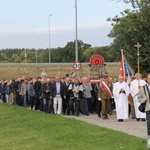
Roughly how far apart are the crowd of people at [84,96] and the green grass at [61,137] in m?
2.39

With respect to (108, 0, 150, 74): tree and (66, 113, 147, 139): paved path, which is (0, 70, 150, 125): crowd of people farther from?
(108, 0, 150, 74): tree

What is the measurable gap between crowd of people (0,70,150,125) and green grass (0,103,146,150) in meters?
2.39

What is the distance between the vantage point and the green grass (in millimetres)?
11295

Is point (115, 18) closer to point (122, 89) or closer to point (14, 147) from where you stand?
point (122, 89)

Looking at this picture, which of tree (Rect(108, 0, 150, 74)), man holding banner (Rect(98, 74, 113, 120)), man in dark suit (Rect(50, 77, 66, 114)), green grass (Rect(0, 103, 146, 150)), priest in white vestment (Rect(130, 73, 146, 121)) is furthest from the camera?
tree (Rect(108, 0, 150, 74))

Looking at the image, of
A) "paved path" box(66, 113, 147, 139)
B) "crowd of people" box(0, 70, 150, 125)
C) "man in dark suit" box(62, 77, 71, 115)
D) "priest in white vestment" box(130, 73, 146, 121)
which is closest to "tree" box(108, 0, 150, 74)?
"crowd of people" box(0, 70, 150, 125)

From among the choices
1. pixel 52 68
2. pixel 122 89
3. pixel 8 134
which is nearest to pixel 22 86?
pixel 122 89

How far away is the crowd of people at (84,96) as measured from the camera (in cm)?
1823

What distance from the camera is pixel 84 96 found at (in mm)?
21203

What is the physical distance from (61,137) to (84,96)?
328 inches

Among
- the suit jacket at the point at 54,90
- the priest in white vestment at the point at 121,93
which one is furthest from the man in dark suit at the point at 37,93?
the priest in white vestment at the point at 121,93

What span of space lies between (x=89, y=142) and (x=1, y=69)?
68.2 meters

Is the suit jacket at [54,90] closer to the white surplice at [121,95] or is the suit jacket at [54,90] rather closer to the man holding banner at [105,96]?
the man holding banner at [105,96]

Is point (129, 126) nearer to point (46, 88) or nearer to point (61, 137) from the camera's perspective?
point (61, 137)
